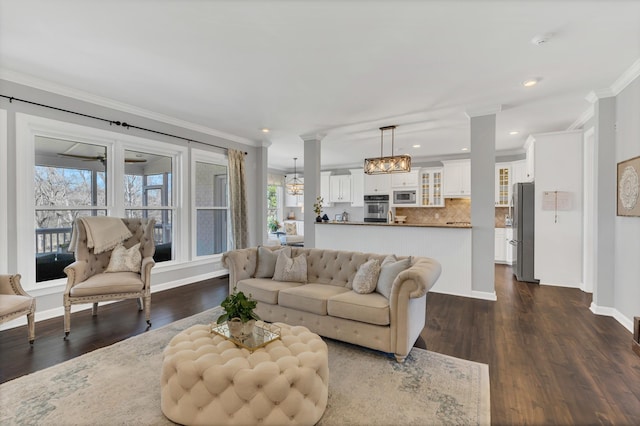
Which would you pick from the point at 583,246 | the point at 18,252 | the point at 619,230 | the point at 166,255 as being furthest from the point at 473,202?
the point at 18,252

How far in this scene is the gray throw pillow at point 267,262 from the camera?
372 cm

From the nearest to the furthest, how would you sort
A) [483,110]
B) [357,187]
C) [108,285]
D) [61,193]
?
[108,285], [61,193], [483,110], [357,187]

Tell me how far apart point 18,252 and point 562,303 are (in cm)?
685

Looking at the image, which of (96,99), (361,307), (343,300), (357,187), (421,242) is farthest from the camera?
(357,187)

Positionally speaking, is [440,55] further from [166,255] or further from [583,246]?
[166,255]

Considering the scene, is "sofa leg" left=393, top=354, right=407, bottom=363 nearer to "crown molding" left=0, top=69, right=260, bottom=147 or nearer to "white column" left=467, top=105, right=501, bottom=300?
"white column" left=467, top=105, right=501, bottom=300

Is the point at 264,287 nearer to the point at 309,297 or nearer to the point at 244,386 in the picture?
the point at 309,297

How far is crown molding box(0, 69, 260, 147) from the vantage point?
3.30 metres

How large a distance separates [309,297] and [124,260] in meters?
2.44

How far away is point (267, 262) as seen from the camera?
3748 mm

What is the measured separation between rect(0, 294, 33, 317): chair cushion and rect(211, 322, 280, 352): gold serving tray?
1.92 meters

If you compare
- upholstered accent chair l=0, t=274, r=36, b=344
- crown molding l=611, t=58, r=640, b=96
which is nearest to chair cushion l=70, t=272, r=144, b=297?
upholstered accent chair l=0, t=274, r=36, b=344

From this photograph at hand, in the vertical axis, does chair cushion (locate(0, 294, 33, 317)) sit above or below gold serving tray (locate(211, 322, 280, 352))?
above

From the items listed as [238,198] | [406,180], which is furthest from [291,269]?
[406,180]
